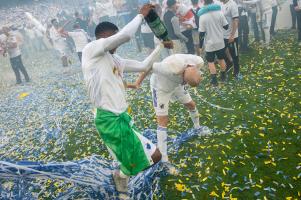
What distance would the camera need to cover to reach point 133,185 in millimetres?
6586

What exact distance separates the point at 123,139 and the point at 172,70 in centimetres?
218

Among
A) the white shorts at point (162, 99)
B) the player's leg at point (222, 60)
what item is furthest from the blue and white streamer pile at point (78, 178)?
the player's leg at point (222, 60)

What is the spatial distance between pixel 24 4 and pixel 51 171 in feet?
120

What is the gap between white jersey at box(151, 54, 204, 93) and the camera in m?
6.75

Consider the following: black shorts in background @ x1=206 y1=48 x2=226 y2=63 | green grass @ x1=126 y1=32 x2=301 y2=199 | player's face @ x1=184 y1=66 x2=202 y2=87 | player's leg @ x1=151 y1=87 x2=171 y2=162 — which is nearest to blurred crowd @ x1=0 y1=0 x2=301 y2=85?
black shorts in background @ x1=206 y1=48 x2=226 y2=63

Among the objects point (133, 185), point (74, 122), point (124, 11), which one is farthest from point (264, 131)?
point (124, 11)

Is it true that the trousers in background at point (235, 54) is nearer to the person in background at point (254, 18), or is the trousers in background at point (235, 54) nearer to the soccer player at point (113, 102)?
the person in background at point (254, 18)

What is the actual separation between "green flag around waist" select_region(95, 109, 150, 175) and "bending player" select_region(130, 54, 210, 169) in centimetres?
169

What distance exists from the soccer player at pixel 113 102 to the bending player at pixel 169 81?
147 cm

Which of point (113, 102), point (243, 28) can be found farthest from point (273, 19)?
point (113, 102)

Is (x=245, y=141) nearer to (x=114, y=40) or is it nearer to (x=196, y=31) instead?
(x=114, y=40)

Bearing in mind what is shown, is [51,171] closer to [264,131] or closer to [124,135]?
[124,135]

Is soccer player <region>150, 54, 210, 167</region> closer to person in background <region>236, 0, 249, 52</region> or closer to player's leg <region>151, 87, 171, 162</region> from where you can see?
player's leg <region>151, 87, 171, 162</region>

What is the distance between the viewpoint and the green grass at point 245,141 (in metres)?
6.01
